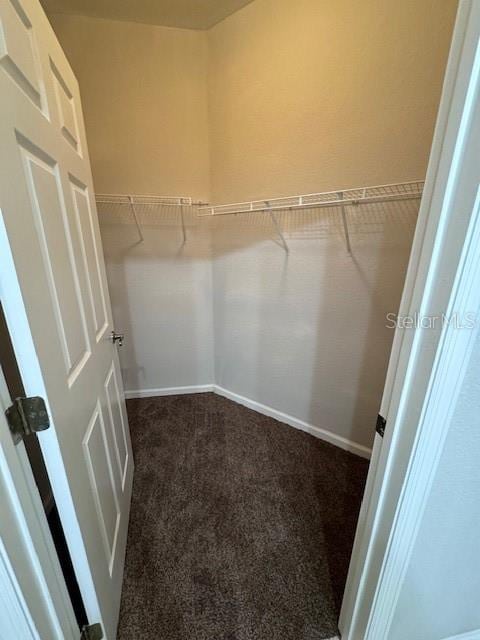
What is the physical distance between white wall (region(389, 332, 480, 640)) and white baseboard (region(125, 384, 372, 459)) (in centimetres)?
92

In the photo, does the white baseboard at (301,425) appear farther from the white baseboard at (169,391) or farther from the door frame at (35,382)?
the door frame at (35,382)

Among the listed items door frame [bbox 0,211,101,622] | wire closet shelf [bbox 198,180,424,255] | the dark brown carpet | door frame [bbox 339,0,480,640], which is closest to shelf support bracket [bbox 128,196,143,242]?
wire closet shelf [bbox 198,180,424,255]

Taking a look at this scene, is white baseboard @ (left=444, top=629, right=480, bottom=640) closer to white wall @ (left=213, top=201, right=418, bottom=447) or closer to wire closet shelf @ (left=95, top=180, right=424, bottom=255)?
white wall @ (left=213, top=201, right=418, bottom=447)

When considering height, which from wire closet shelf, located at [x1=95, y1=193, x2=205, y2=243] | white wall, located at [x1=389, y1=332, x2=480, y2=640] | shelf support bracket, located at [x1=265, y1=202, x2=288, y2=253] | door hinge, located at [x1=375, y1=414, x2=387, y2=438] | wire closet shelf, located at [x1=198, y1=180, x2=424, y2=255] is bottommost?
A: white wall, located at [x1=389, y1=332, x2=480, y2=640]

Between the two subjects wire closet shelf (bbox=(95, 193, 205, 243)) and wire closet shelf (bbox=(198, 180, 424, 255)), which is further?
wire closet shelf (bbox=(95, 193, 205, 243))

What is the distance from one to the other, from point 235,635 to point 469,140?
64.3 inches

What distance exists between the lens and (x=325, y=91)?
4.98 ft

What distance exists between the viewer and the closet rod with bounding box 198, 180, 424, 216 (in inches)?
54.3

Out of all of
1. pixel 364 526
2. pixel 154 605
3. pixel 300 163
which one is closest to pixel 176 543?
pixel 154 605

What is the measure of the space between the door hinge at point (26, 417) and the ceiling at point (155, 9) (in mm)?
2230

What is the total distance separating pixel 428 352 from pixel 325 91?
1.55 meters

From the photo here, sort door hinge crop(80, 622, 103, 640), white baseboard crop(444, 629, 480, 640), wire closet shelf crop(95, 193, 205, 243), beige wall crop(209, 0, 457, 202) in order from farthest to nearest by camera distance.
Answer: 1. wire closet shelf crop(95, 193, 205, 243)
2. beige wall crop(209, 0, 457, 202)
3. white baseboard crop(444, 629, 480, 640)
4. door hinge crop(80, 622, 103, 640)

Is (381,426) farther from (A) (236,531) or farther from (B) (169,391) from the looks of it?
(B) (169,391)

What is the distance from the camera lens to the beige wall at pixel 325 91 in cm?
126
